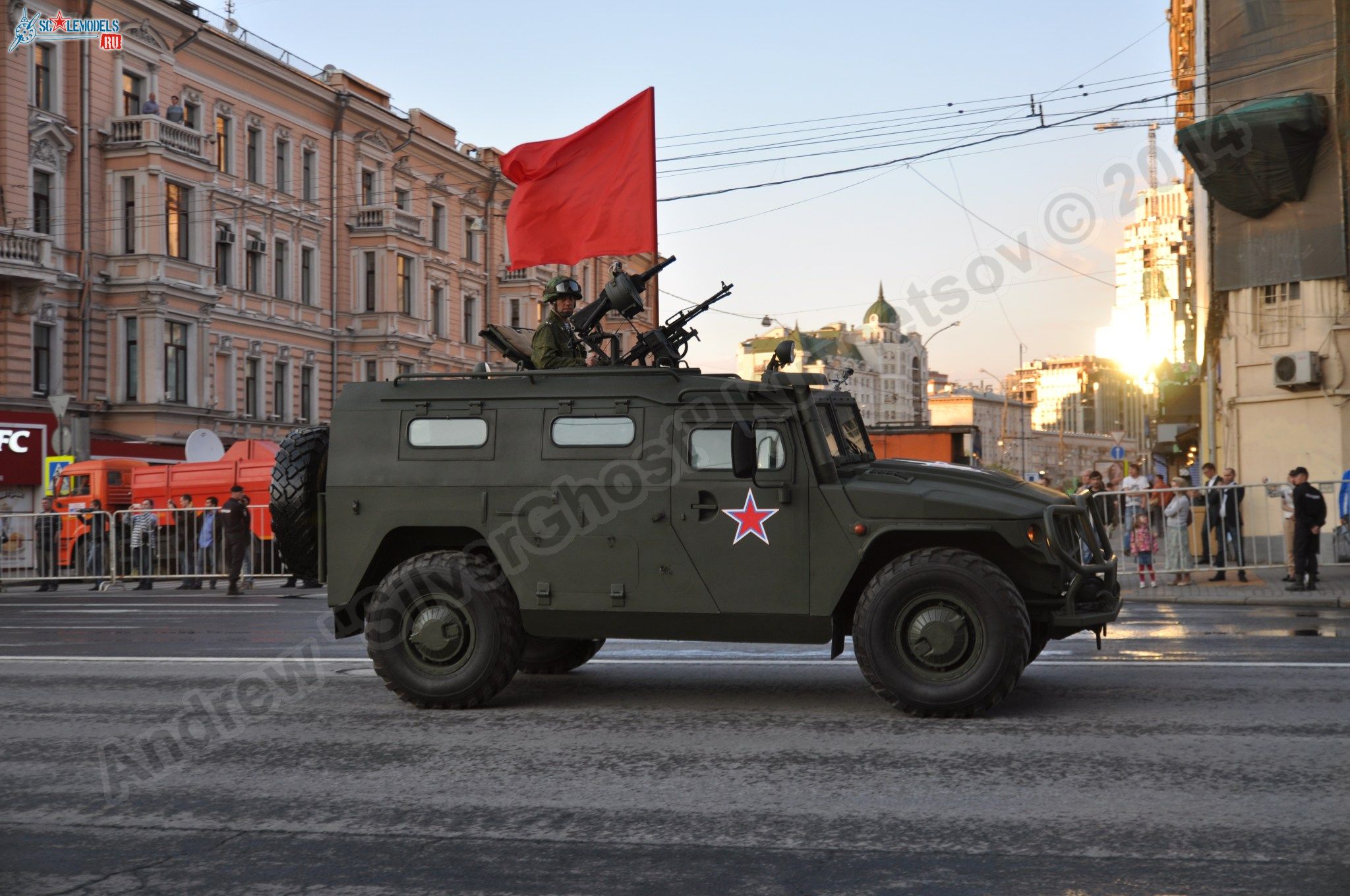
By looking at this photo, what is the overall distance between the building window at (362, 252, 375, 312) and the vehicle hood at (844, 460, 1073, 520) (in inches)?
1686

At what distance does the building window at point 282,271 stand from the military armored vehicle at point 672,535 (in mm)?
37703

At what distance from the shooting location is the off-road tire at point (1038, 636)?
7559mm

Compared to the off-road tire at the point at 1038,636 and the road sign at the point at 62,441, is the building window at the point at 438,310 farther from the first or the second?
the off-road tire at the point at 1038,636

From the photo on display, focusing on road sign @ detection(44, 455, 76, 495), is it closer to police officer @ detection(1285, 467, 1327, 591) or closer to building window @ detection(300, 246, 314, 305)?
building window @ detection(300, 246, 314, 305)

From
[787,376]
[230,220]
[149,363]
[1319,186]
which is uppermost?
[230,220]

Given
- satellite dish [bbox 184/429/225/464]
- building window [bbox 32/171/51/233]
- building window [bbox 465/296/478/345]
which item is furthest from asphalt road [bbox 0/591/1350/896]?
building window [bbox 465/296/478/345]

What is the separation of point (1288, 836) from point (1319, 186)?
77.6 ft

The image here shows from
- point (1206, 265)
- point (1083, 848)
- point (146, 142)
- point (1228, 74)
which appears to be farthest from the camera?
point (1206, 265)

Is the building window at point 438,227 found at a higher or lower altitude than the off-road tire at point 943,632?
higher

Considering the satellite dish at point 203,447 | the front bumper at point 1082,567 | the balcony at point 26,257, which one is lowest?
the front bumper at point 1082,567

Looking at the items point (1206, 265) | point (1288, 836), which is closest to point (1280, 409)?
point (1206, 265)

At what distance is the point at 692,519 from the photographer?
25.1 feet

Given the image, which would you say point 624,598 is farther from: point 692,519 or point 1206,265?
point 1206,265

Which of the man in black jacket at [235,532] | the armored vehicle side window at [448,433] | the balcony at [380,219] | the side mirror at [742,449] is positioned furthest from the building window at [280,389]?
the side mirror at [742,449]
